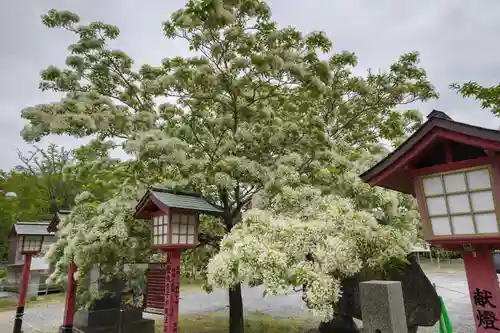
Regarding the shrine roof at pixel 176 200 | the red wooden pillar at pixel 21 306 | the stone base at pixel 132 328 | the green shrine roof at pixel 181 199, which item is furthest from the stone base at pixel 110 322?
the green shrine roof at pixel 181 199

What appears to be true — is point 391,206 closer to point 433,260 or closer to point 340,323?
point 340,323

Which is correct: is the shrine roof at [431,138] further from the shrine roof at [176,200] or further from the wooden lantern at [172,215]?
the wooden lantern at [172,215]

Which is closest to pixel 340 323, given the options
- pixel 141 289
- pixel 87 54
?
pixel 141 289

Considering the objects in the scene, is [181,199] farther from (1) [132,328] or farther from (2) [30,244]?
(2) [30,244]

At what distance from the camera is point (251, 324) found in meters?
14.4

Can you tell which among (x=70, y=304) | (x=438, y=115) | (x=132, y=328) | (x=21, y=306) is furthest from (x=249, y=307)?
(x=438, y=115)

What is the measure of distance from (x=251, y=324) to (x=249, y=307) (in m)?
5.12

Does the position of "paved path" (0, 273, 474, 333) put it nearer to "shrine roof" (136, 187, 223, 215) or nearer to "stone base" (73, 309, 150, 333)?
"stone base" (73, 309, 150, 333)

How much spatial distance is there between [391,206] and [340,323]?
5.07 meters

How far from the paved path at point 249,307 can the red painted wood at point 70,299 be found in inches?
144

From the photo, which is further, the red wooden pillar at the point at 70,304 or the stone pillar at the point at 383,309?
the red wooden pillar at the point at 70,304

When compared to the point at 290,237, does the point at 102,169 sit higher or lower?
higher

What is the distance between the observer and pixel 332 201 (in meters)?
8.20

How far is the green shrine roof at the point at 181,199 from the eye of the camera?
8.03 metres
